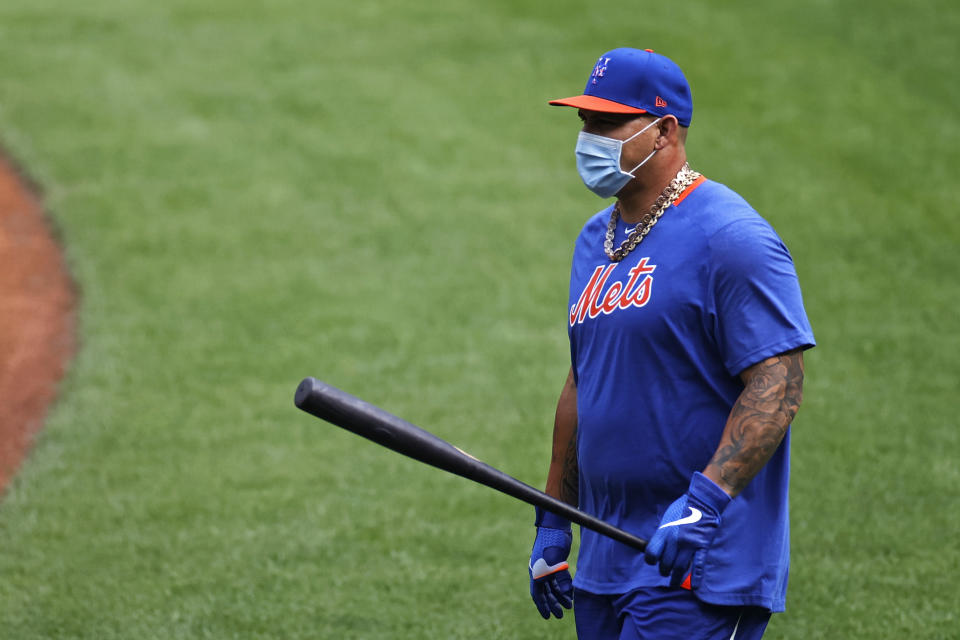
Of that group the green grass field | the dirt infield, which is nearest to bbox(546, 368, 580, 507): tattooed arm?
the green grass field

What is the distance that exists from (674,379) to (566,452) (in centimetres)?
74

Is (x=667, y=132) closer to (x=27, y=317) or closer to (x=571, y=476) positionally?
(x=571, y=476)

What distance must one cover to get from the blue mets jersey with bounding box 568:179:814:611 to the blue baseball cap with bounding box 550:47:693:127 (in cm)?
28

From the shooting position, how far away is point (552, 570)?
12.8 ft

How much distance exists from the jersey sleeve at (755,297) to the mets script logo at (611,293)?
23cm

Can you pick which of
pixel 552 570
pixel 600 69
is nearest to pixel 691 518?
pixel 552 570

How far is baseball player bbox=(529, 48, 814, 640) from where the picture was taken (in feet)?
10.4

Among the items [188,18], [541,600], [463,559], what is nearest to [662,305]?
[541,600]

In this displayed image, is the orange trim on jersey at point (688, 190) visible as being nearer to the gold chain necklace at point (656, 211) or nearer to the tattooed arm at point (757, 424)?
the gold chain necklace at point (656, 211)

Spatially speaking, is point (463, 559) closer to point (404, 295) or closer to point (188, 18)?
point (404, 295)

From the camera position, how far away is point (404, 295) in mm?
9891

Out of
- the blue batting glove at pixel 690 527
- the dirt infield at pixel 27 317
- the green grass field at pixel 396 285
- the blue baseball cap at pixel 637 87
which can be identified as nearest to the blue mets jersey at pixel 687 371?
the blue batting glove at pixel 690 527

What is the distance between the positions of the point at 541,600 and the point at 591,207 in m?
7.69

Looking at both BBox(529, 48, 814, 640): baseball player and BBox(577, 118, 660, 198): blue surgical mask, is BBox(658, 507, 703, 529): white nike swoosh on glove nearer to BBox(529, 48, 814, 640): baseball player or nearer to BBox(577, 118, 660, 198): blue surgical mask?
BBox(529, 48, 814, 640): baseball player
